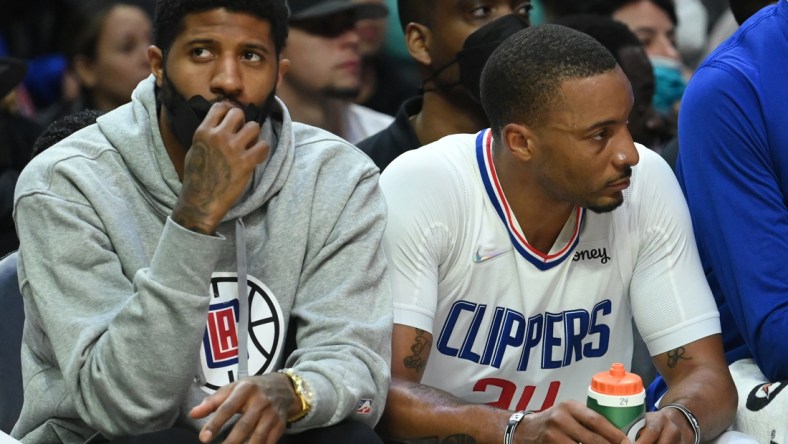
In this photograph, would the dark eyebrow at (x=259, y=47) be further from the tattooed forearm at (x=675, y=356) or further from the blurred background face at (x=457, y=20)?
the blurred background face at (x=457, y=20)

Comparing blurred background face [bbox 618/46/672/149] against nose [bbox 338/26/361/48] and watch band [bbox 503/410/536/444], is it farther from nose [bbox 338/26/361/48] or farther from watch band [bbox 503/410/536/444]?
watch band [bbox 503/410/536/444]

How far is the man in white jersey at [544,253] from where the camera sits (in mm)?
3389

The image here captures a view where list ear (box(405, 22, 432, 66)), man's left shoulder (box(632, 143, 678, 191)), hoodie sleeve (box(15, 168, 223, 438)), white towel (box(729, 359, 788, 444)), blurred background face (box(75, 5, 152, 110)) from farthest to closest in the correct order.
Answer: blurred background face (box(75, 5, 152, 110))
ear (box(405, 22, 432, 66))
man's left shoulder (box(632, 143, 678, 191))
white towel (box(729, 359, 788, 444))
hoodie sleeve (box(15, 168, 223, 438))

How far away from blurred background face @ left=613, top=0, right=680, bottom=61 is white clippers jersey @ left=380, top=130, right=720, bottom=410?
2861mm

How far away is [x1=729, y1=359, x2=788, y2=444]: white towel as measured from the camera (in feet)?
10.9

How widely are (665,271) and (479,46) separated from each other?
1.25 meters

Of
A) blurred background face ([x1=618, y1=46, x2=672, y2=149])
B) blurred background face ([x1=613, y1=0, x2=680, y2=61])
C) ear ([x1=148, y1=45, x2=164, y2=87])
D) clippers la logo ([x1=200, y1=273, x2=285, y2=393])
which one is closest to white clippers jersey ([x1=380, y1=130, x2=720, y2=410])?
clippers la logo ([x1=200, y1=273, x2=285, y2=393])

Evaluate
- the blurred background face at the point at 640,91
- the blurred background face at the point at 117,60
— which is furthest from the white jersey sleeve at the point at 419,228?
the blurred background face at the point at 117,60

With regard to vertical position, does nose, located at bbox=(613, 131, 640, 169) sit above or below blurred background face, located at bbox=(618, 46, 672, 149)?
above

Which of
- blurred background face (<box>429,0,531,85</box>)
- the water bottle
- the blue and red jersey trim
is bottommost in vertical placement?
the water bottle

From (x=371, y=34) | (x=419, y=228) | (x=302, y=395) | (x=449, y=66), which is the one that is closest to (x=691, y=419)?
(x=419, y=228)

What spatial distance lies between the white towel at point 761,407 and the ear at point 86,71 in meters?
3.29

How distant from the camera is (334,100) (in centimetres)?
573

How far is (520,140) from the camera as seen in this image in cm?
352
